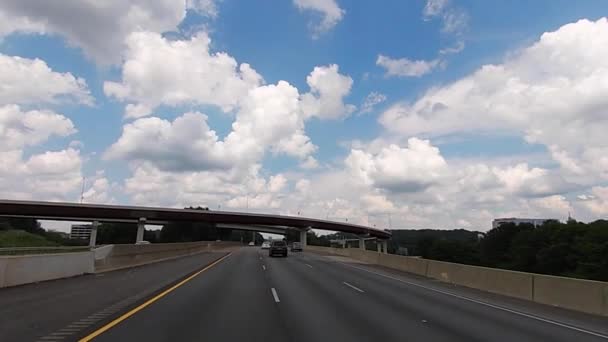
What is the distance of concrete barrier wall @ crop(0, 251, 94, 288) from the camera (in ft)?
50.9

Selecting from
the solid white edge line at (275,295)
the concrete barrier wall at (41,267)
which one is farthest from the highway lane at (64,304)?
the solid white edge line at (275,295)

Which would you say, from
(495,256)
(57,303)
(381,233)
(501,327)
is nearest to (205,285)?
(57,303)

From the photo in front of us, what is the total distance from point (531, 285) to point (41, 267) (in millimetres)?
16822

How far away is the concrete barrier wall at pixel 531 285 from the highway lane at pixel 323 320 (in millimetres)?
1318

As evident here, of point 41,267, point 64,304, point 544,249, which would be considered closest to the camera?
point 64,304

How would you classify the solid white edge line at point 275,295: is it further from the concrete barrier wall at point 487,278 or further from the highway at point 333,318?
the concrete barrier wall at point 487,278

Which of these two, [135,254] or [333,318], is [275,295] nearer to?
[333,318]

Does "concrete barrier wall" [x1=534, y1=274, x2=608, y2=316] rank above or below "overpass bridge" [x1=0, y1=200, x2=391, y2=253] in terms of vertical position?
below

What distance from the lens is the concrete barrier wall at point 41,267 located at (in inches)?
611

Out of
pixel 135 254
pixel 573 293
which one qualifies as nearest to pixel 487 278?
pixel 573 293

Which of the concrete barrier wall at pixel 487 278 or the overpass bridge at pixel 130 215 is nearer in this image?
the concrete barrier wall at pixel 487 278

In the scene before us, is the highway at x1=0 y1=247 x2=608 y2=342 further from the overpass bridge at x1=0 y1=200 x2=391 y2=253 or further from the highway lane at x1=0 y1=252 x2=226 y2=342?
the overpass bridge at x1=0 y1=200 x2=391 y2=253

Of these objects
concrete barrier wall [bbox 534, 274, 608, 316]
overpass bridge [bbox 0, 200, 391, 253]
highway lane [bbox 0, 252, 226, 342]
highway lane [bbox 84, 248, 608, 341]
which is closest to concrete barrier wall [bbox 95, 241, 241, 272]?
highway lane [bbox 0, 252, 226, 342]

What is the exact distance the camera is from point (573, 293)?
14.4 metres
